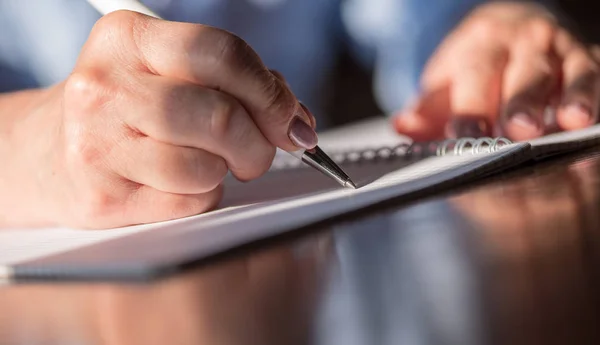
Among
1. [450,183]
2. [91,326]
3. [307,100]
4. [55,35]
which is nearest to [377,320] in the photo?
[91,326]

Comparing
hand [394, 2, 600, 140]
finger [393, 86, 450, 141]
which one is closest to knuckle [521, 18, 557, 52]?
hand [394, 2, 600, 140]

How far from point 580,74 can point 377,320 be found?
0.63 m

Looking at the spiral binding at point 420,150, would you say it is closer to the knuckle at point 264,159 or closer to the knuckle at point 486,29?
the knuckle at point 264,159

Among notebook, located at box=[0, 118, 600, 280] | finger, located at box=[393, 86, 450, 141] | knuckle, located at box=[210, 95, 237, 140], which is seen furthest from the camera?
finger, located at box=[393, 86, 450, 141]

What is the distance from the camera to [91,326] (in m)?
0.27

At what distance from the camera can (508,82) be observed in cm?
80

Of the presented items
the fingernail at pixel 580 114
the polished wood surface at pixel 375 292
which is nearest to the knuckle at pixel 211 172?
the polished wood surface at pixel 375 292

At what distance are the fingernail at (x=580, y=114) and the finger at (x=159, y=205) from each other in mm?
369

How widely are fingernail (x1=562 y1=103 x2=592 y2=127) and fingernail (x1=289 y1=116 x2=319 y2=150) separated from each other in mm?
311

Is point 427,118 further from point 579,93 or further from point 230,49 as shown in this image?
point 230,49

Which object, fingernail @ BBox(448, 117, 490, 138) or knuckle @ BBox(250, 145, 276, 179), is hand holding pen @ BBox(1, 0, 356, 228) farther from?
fingernail @ BBox(448, 117, 490, 138)

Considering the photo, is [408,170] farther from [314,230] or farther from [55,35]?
[55,35]

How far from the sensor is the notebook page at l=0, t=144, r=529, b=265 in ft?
1.16

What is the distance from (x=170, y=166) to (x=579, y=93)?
43 cm
